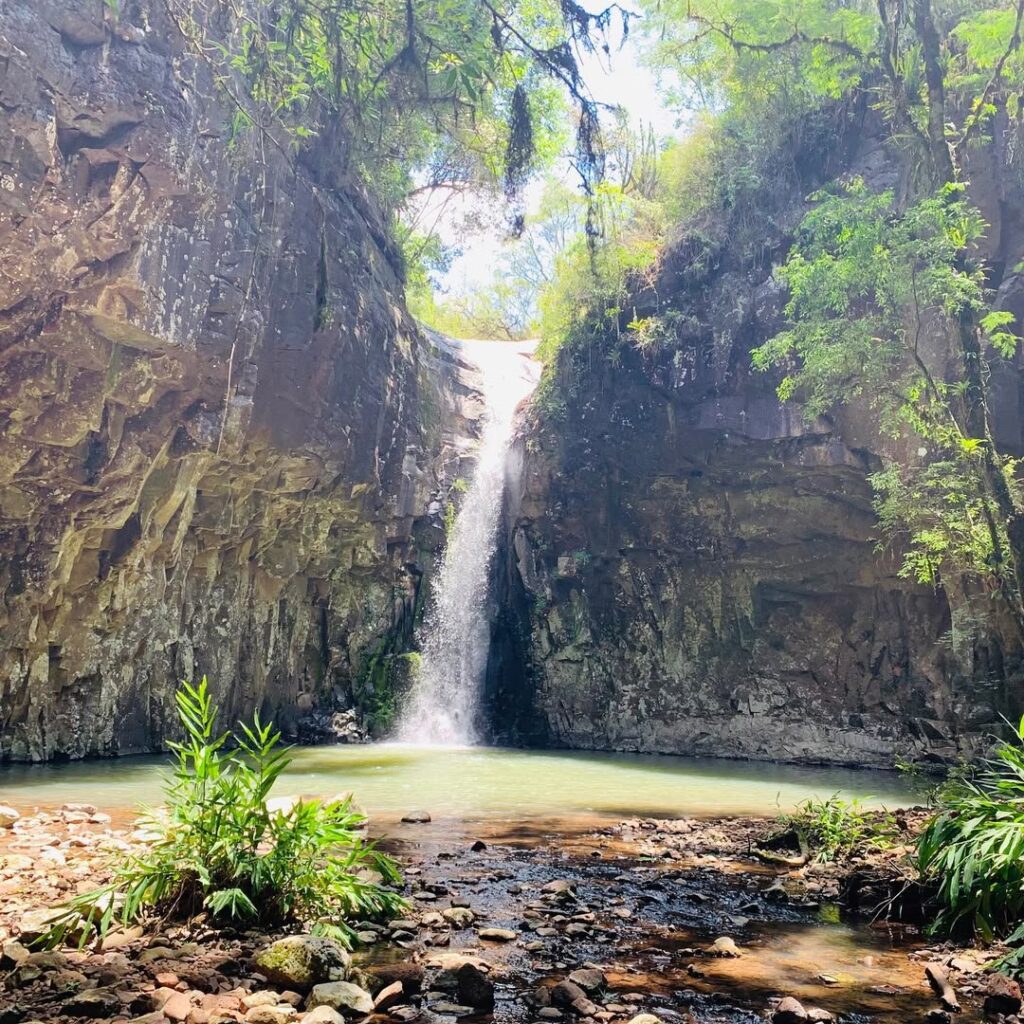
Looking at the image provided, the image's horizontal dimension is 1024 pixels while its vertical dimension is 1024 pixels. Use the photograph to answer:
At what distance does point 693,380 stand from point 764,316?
1.88m

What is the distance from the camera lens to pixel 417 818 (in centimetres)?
673

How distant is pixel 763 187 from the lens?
55.7 ft

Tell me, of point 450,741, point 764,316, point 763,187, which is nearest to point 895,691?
point 764,316

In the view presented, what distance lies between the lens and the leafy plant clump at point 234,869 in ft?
11.0

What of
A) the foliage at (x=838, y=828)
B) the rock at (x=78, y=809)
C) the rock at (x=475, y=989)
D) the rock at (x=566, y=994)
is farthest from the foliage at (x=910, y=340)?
the rock at (x=78, y=809)

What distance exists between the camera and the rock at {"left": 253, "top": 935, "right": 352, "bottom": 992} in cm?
290

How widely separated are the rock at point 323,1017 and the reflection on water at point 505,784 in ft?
14.8

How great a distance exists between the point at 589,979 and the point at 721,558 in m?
14.1

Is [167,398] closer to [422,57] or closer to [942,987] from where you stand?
[422,57]

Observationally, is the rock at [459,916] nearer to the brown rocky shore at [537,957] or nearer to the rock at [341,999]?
the brown rocky shore at [537,957]

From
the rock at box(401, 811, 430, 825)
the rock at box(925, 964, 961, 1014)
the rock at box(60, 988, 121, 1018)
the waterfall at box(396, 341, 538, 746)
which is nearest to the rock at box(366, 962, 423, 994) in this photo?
the rock at box(60, 988, 121, 1018)

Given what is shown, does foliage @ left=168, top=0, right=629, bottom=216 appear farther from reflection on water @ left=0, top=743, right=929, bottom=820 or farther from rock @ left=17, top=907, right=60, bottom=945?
reflection on water @ left=0, top=743, right=929, bottom=820

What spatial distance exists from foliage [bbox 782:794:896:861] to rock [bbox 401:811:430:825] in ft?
9.58

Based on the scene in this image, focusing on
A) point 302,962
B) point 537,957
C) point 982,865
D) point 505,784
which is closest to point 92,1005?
point 302,962
